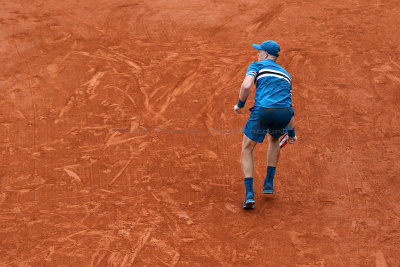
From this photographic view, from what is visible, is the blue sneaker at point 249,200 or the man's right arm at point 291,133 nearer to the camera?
the blue sneaker at point 249,200

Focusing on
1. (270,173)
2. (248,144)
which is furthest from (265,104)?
(270,173)

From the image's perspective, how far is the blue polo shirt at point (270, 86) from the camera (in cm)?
682

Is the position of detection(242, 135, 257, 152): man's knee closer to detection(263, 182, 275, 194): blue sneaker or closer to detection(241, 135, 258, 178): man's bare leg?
detection(241, 135, 258, 178): man's bare leg

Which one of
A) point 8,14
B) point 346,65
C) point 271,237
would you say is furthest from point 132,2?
point 271,237

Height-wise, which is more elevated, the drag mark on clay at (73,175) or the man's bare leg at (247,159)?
the man's bare leg at (247,159)

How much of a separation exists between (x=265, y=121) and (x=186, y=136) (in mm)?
2482

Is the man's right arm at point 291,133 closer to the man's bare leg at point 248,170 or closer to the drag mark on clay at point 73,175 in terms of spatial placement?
the man's bare leg at point 248,170

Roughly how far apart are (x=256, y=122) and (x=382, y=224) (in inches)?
84.5

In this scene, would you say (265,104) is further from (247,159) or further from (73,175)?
(73,175)

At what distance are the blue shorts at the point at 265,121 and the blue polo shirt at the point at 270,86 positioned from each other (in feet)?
0.23

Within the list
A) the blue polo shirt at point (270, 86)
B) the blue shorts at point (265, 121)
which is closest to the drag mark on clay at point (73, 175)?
the blue shorts at point (265, 121)

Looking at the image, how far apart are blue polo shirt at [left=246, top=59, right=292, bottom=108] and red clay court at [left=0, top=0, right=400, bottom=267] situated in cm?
148

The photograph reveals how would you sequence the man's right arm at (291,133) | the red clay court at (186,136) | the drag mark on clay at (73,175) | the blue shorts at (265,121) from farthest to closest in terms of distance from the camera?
the drag mark on clay at (73,175) → the man's right arm at (291,133) → the blue shorts at (265,121) → the red clay court at (186,136)

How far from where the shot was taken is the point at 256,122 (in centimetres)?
685
